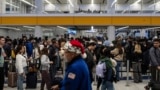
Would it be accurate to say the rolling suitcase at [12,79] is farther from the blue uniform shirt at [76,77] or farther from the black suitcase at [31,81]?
the blue uniform shirt at [76,77]

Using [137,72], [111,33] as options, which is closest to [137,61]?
[137,72]

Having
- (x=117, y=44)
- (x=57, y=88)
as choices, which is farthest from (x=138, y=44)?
(x=57, y=88)

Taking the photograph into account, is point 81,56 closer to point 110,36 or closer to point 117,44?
point 117,44

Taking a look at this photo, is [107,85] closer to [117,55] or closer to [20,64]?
[20,64]

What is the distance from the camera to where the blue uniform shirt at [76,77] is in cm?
399

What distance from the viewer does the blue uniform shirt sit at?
13.1ft

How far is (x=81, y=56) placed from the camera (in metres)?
4.21

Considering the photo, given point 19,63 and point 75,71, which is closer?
point 75,71

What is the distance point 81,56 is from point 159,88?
17.6 feet

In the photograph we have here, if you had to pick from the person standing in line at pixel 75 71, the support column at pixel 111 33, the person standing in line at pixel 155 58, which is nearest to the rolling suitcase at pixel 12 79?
the person standing in line at pixel 155 58

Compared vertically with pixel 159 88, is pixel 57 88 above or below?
above

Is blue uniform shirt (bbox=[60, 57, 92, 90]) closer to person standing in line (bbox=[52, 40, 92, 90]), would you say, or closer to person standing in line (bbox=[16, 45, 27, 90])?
person standing in line (bbox=[52, 40, 92, 90])

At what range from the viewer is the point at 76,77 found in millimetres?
3986

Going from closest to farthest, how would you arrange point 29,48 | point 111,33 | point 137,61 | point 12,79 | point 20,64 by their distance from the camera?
point 20,64 < point 12,79 < point 137,61 < point 29,48 < point 111,33
